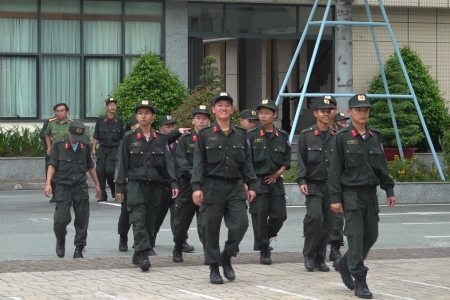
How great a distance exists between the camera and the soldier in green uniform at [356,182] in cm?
956

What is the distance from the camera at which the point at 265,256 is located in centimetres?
1163

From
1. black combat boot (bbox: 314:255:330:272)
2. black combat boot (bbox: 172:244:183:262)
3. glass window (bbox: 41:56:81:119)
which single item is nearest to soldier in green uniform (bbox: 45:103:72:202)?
black combat boot (bbox: 172:244:183:262)

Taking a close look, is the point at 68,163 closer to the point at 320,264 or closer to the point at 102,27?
the point at 320,264

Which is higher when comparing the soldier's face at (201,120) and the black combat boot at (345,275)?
the soldier's face at (201,120)

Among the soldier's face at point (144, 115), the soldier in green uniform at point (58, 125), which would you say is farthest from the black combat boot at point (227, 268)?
the soldier in green uniform at point (58, 125)

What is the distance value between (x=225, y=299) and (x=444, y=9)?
71.7 feet

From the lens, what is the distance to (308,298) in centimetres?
937

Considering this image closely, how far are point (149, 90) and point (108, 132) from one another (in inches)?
234

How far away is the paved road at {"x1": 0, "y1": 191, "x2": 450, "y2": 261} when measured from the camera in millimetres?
13336

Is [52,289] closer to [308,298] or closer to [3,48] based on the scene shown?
[308,298]

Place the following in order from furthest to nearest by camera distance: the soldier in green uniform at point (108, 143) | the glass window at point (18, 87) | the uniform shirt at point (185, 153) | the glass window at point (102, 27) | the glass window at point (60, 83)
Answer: the glass window at point (102, 27)
the glass window at point (60, 83)
the glass window at point (18, 87)
the soldier in green uniform at point (108, 143)
the uniform shirt at point (185, 153)

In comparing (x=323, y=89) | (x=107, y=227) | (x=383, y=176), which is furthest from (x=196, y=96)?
(x=383, y=176)

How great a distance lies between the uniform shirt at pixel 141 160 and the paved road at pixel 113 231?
5.66 ft

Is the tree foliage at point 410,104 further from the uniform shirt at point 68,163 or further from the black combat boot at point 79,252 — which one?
the black combat boot at point 79,252
